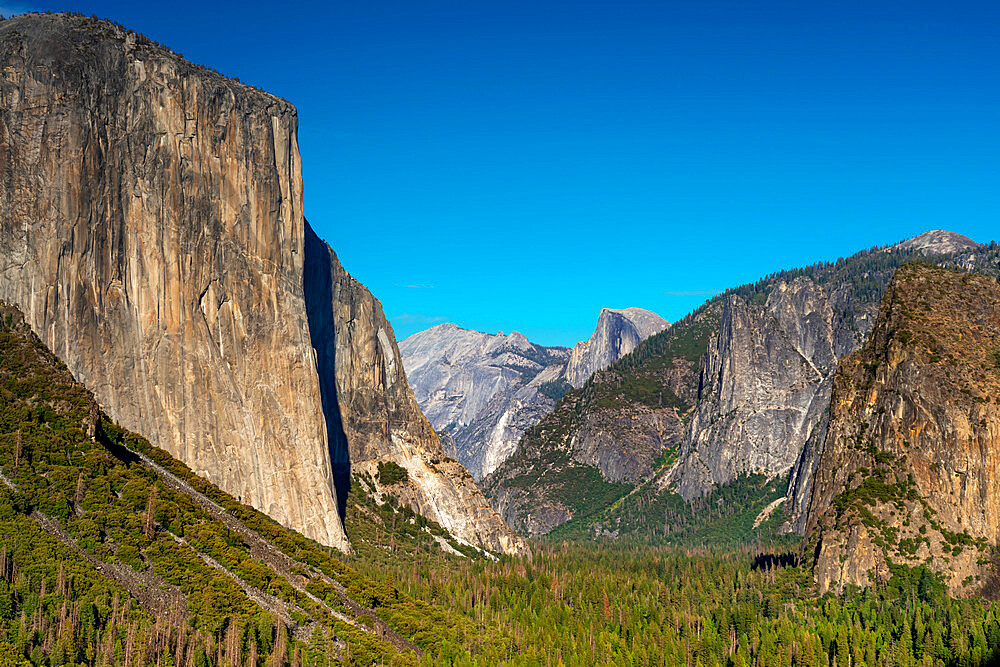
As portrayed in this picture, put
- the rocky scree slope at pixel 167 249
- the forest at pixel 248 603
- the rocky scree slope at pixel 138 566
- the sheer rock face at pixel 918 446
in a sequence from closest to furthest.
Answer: the rocky scree slope at pixel 138 566
the forest at pixel 248 603
the rocky scree slope at pixel 167 249
the sheer rock face at pixel 918 446

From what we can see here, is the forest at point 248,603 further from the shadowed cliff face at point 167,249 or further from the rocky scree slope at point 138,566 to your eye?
the shadowed cliff face at point 167,249

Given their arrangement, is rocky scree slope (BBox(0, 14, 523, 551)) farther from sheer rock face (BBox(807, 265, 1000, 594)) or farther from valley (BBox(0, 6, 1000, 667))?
sheer rock face (BBox(807, 265, 1000, 594))

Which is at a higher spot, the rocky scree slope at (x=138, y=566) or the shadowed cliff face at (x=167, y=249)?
the shadowed cliff face at (x=167, y=249)

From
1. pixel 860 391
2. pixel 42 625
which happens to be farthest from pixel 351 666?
pixel 860 391

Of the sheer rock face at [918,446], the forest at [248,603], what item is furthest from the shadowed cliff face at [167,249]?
the sheer rock face at [918,446]

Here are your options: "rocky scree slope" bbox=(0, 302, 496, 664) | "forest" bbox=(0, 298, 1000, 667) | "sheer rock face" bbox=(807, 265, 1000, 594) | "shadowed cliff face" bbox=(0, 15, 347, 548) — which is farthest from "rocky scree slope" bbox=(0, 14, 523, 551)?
"sheer rock face" bbox=(807, 265, 1000, 594)

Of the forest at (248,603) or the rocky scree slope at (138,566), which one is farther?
the forest at (248,603)
